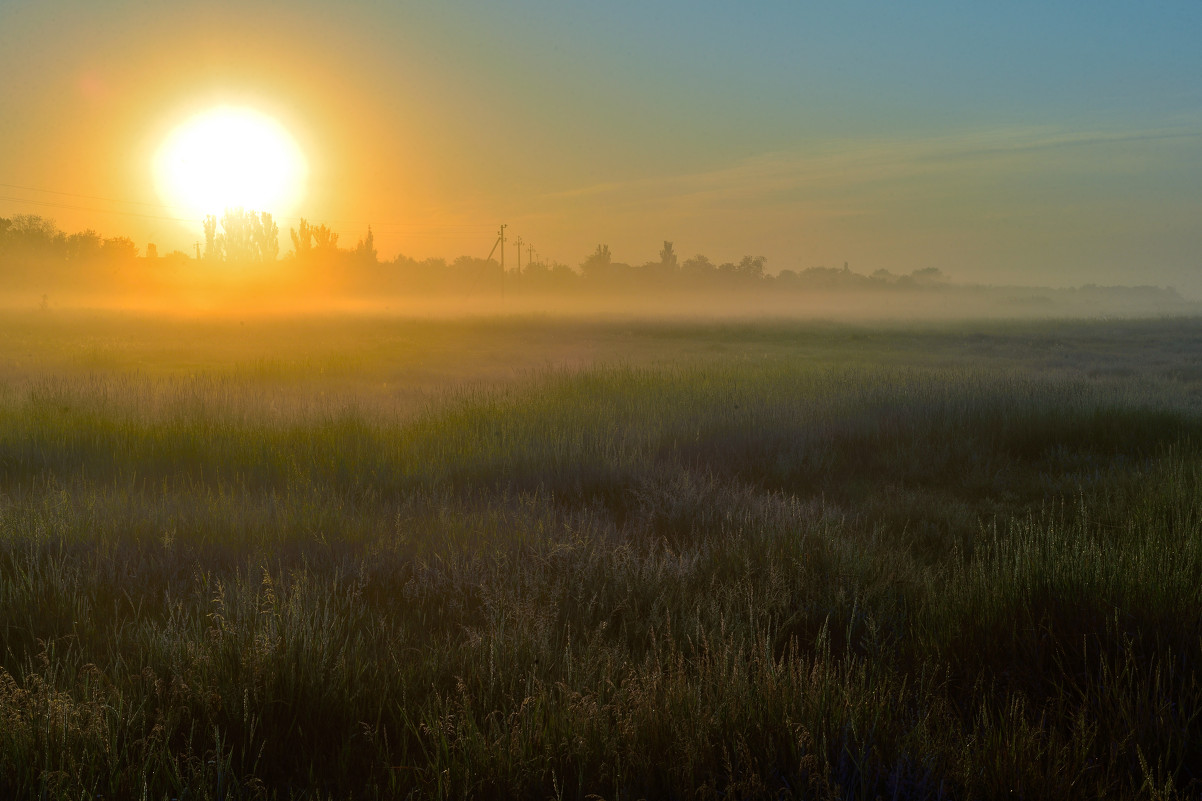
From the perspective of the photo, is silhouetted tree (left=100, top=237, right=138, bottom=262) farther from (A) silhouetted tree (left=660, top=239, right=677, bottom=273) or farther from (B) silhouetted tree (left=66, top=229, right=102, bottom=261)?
(A) silhouetted tree (left=660, top=239, right=677, bottom=273)

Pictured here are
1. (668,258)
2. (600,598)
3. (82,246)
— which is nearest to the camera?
(600,598)

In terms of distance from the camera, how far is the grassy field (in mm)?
2701

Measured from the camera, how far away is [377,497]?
7.32 meters

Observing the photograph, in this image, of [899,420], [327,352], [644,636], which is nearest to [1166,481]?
[899,420]

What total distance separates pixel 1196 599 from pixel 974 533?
8.63 feet

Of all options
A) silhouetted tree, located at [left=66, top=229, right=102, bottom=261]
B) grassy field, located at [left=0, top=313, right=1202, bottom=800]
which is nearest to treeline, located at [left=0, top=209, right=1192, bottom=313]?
silhouetted tree, located at [left=66, top=229, right=102, bottom=261]

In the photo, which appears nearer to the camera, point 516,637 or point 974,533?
point 516,637

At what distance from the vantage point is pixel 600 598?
4715mm

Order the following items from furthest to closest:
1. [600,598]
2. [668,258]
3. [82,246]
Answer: [668,258], [82,246], [600,598]

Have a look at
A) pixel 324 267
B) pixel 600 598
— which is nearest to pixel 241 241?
pixel 324 267

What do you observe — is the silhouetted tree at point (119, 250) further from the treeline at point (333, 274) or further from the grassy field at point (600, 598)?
the grassy field at point (600, 598)

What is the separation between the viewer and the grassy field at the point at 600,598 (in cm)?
270

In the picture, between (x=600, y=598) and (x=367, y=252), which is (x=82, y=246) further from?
(x=600, y=598)

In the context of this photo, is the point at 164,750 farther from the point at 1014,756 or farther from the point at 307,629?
the point at 1014,756
